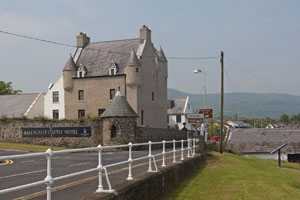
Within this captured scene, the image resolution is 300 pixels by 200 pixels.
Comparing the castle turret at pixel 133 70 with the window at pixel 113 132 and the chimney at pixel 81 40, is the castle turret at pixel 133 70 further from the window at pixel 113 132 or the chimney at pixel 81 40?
the chimney at pixel 81 40

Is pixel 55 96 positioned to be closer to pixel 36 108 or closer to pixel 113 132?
pixel 36 108

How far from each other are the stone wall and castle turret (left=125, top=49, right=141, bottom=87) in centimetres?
1054

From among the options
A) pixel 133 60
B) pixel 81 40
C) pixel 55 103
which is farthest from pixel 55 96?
pixel 133 60

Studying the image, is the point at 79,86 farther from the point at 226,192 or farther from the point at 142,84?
the point at 226,192

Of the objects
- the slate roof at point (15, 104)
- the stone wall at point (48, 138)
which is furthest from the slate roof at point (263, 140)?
the slate roof at point (15, 104)

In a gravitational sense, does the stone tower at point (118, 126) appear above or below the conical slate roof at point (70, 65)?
below

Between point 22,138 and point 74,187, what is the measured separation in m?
36.5

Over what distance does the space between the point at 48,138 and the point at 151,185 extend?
1394 inches

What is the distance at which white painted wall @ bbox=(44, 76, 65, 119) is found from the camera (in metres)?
58.7

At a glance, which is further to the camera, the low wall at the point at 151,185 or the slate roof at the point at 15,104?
the slate roof at the point at 15,104

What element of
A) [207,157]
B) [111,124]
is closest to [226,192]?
[207,157]

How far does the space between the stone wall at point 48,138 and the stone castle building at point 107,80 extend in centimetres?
1020

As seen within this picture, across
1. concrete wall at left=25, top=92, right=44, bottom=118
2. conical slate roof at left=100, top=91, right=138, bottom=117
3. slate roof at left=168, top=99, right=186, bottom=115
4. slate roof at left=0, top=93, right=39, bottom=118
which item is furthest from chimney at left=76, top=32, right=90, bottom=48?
slate roof at left=168, top=99, right=186, bottom=115

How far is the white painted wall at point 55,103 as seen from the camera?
58731mm
